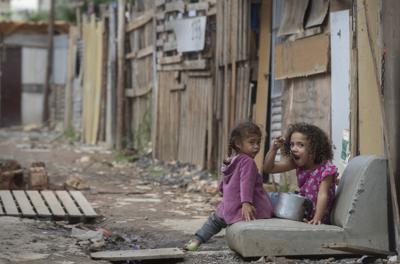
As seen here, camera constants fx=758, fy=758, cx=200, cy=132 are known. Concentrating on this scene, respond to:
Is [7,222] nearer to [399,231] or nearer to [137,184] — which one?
[399,231]

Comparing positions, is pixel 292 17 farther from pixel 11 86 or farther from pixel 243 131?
pixel 11 86

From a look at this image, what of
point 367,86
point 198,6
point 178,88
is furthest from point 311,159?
point 178,88

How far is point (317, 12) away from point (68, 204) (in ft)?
10.7

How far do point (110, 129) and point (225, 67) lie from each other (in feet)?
21.2

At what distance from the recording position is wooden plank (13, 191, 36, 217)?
696 centimetres

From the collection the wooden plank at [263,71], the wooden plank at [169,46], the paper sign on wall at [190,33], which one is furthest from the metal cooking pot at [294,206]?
the wooden plank at [169,46]

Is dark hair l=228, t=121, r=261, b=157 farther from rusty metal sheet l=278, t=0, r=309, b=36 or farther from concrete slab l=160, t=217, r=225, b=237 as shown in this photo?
rusty metal sheet l=278, t=0, r=309, b=36

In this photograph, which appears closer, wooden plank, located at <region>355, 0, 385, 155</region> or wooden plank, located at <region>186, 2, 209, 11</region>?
wooden plank, located at <region>355, 0, 385, 155</region>

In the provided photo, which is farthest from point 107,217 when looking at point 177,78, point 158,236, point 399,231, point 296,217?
point 177,78

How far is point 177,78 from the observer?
1248 centimetres

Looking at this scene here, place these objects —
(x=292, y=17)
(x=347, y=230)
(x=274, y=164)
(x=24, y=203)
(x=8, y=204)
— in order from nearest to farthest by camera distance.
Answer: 1. (x=347, y=230)
2. (x=274, y=164)
3. (x=8, y=204)
4. (x=24, y=203)
5. (x=292, y=17)

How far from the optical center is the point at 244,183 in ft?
16.7

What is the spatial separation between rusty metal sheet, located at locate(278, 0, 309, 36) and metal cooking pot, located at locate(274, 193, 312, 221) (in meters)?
3.54

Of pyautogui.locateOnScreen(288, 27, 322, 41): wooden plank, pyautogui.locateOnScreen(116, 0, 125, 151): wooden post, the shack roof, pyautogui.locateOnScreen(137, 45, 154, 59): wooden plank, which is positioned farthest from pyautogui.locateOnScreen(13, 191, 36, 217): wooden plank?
the shack roof
